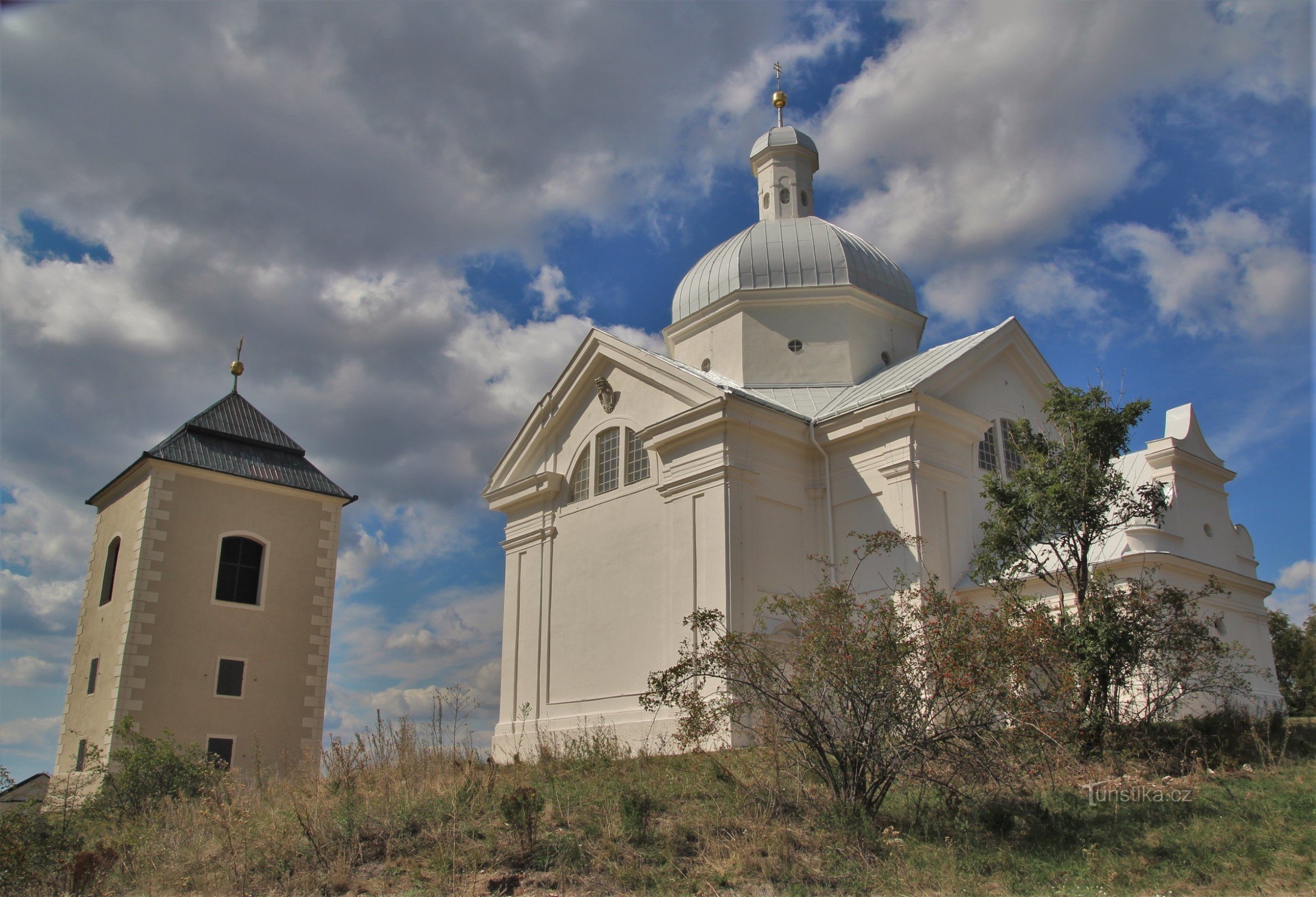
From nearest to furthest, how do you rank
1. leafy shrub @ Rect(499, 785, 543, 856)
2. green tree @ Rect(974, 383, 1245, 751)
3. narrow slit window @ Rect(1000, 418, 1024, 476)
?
1. leafy shrub @ Rect(499, 785, 543, 856)
2. green tree @ Rect(974, 383, 1245, 751)
3. narrow slit window @ Rect(1000, 418, 1024, 476)

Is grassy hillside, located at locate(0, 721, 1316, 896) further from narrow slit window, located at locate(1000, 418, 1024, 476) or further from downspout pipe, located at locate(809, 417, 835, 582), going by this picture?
narrow slit window, located at locate(1000, 418, 1024, 476)

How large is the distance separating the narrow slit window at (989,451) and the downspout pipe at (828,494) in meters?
3.15

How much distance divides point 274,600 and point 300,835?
16790mm

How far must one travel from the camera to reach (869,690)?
33.5 ft

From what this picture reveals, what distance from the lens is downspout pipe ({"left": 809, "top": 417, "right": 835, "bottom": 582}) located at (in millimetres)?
19906

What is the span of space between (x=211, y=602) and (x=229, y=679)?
1.95 metres

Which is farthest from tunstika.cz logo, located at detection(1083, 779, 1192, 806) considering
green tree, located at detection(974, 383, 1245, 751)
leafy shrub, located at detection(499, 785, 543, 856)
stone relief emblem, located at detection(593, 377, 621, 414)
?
stone relief emblem, located at detection(593, 377, 621, 414)

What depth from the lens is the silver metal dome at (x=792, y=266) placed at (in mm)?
24453

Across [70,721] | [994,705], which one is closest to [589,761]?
[994,705]

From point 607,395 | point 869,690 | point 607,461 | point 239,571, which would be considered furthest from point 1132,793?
point 239,571

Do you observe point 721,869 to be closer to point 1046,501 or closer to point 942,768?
point 942,768

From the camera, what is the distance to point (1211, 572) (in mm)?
18781

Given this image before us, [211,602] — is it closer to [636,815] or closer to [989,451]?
[636,815]

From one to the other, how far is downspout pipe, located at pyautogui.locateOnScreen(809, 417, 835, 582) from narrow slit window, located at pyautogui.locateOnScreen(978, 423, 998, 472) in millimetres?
3146
